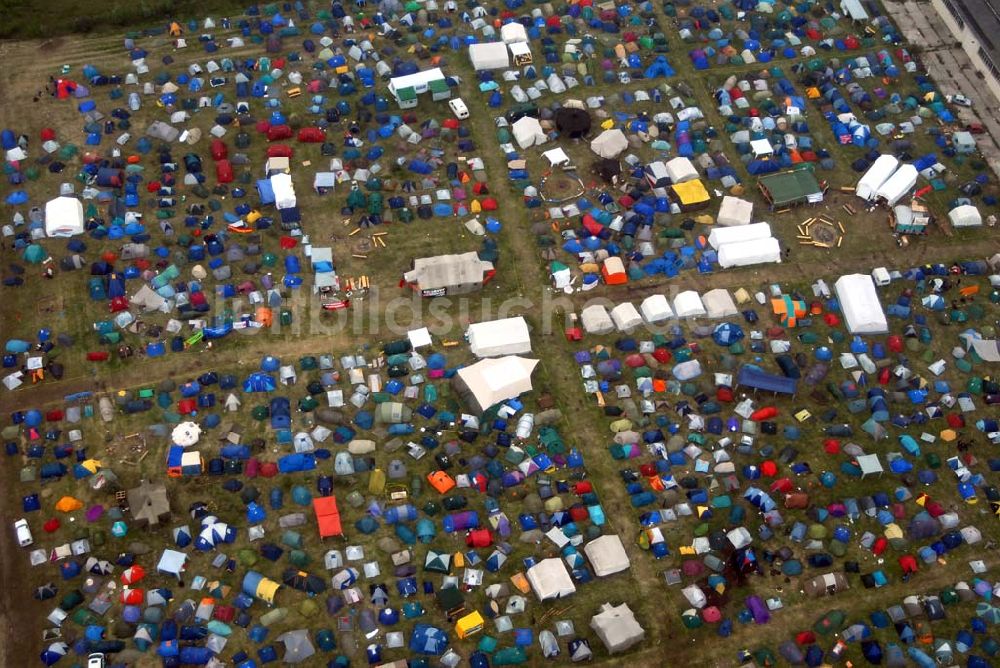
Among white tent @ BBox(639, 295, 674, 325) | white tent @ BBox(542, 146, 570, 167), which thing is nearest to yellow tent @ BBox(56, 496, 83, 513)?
white tent @ BBox(639, 295, 674, 325)

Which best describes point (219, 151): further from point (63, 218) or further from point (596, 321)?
point (596, 321)

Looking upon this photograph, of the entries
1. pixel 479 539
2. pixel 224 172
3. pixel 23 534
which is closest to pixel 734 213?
pixel 479 539

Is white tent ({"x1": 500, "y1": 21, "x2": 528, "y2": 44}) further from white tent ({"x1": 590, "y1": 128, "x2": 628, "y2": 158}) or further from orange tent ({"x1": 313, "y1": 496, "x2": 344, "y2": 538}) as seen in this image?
orange tent ({"x1": 313, "y1": 496, "x2": 344, "y2": 538})

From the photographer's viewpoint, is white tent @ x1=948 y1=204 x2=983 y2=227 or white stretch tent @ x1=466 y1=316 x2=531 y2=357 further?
white tent @ x1=948 y1=204 x2=983 y2=227

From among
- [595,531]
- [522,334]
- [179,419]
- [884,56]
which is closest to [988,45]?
[884,56]

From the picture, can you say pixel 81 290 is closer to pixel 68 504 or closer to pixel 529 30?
pixel 68 504
